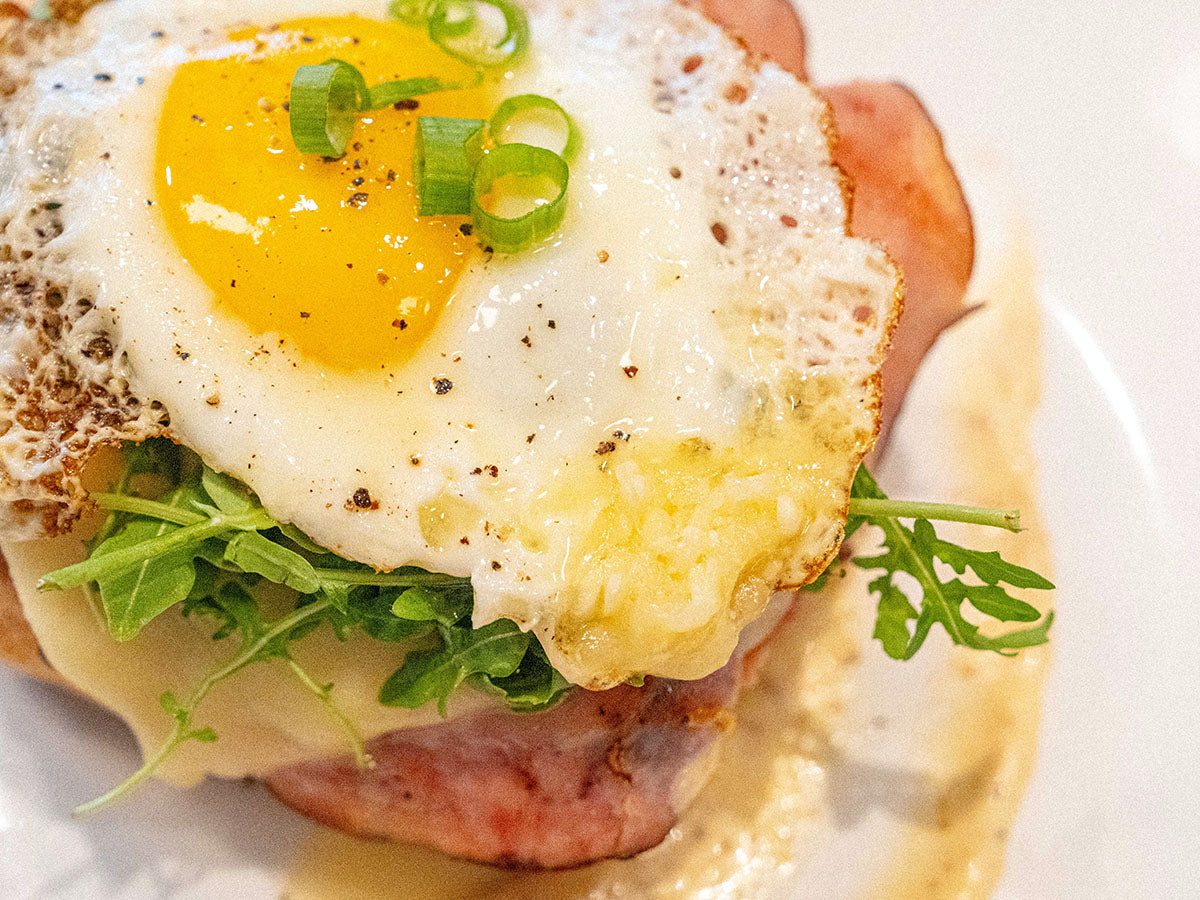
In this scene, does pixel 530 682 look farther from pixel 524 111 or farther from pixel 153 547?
pixel 524 111

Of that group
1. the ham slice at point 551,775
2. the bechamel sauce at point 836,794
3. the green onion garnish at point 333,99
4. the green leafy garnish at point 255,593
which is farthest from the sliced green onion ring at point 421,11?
the bechamel sauce at point 836,794

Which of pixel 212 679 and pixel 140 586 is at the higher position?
pixel 140 586

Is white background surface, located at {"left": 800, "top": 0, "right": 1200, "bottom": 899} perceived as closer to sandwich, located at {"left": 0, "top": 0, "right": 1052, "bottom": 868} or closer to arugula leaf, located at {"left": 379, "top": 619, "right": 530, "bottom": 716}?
sandwich, located at {"left": 0, "top": 0, "right": 1052, "bottom": 868}

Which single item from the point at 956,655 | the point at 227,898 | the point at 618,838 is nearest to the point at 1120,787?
the point at 956,655

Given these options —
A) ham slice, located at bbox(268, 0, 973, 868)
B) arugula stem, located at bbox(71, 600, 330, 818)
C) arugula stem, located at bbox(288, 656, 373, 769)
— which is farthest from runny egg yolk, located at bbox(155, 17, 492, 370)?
ham slice, located at bbox(268, 0, 973, 868)

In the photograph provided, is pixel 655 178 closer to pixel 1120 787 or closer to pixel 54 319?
pixel 54 319

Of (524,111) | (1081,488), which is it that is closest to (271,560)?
(524,111)

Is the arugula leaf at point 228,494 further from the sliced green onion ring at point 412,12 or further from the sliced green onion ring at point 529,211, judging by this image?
the sliced green onion ring at point 412,12
